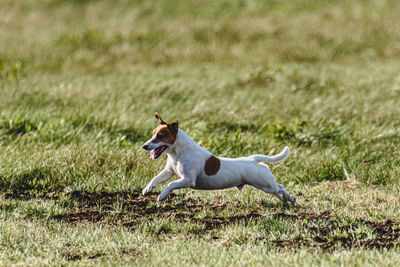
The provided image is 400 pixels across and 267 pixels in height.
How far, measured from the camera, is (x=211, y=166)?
15.5 feet

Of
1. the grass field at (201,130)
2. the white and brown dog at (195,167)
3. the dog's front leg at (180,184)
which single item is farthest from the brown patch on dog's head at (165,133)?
the grass field at (201,130)

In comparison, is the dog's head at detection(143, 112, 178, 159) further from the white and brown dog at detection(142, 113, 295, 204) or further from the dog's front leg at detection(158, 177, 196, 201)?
the dog's front leg at detection(158, 177, 196, 201)

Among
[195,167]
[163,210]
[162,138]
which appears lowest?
[163,210]

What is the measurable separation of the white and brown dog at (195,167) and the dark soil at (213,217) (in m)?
0.34

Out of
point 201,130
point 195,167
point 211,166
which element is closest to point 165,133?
point 195,167

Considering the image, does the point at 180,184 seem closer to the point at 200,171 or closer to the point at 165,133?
the point at 200,171

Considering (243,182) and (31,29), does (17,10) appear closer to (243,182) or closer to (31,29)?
(31,29)

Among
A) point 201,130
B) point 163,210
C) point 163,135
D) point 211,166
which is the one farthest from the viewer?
point 201,130

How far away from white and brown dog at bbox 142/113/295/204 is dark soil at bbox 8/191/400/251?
13.5 inches

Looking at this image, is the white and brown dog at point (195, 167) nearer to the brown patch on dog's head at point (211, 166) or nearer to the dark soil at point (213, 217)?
the brown patch on dog's head at point (211, 166)

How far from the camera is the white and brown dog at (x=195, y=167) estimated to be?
14.8 ft

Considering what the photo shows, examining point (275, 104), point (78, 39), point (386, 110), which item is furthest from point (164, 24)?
point (386, 110)

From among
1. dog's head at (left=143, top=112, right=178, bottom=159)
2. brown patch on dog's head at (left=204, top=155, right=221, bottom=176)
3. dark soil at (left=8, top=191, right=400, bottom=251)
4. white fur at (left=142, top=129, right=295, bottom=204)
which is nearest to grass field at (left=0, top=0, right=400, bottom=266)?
dark soil at (left=8, top=191, right=400, bottom=251)

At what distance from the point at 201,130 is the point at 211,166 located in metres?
3.59
